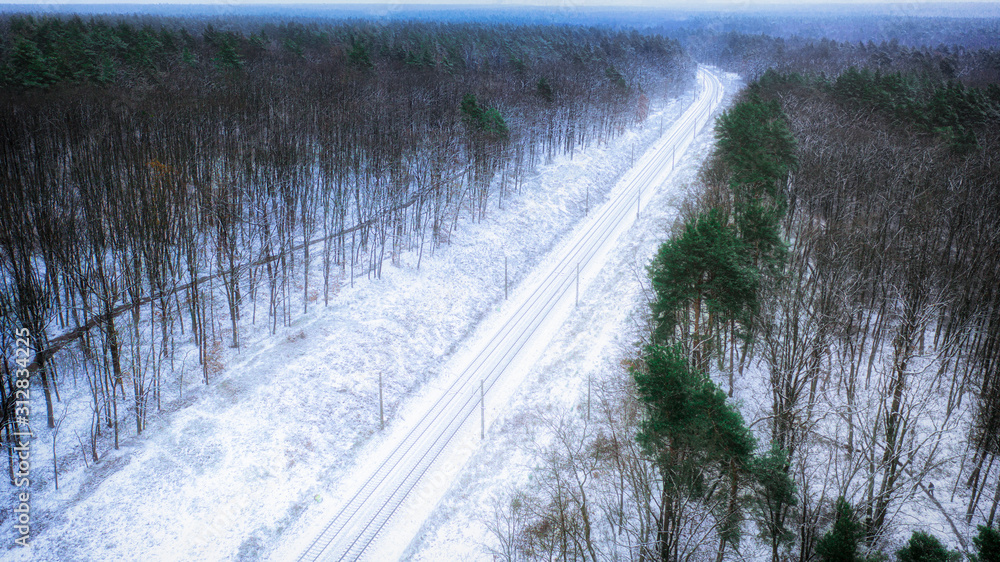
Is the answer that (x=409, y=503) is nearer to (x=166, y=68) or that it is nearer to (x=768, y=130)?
(x=768, y=130)

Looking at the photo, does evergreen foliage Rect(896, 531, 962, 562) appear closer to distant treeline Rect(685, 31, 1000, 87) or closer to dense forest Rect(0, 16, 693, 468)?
dense forest Rect(0, 16, 693, 468)

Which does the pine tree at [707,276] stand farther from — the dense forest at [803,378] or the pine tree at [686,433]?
the pine tree at [686,433]

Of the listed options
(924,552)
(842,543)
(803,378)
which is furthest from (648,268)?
(924,552)

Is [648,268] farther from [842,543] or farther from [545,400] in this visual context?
[842,543]

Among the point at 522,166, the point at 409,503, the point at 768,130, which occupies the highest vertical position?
the point at 768,130

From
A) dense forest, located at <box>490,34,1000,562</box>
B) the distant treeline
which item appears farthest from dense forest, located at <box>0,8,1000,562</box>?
the distant treeline

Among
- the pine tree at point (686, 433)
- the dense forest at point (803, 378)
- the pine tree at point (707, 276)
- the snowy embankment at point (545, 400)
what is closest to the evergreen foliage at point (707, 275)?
the pine tree at point (707, 276)

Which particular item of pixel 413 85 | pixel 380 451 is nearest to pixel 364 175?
pixel 413 85
